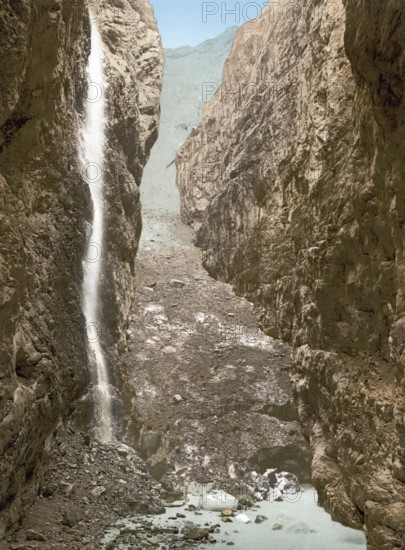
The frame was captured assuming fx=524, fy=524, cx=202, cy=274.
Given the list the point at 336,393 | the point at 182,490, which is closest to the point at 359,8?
the point at 336,393

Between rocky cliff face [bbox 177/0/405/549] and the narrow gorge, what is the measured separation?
0.06 m

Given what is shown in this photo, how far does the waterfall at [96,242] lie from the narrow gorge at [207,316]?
7 cm

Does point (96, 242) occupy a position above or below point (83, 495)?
above

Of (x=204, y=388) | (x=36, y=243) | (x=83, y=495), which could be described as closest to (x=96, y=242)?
(x=204, y=388)

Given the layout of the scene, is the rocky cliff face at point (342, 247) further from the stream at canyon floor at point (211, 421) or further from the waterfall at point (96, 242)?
the waterfall at point (96, 242)

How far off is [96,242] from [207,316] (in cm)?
596

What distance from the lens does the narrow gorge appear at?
7.70 metres

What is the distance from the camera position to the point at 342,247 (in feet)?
34.3

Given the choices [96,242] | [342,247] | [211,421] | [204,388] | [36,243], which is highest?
[36,243]

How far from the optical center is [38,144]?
28.8ft

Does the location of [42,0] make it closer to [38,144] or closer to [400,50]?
[38,144]

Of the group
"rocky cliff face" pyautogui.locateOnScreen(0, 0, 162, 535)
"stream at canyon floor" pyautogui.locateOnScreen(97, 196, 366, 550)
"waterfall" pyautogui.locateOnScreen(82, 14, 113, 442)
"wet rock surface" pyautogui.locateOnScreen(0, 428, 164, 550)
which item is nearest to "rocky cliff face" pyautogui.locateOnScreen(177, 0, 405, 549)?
"stream at canyon floor" pyautogui.locateOnScreen(97, 196, 366, 550)

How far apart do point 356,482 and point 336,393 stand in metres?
1.79

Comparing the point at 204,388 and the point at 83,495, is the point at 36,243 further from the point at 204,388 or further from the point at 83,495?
the point at 204,388
